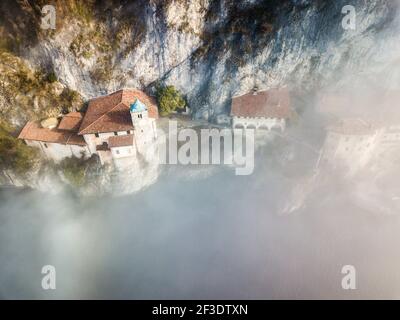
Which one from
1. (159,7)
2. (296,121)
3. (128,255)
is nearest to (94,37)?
(159,7)

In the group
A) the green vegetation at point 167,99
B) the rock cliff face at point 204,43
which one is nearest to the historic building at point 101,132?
the green vegetation at point 167,99

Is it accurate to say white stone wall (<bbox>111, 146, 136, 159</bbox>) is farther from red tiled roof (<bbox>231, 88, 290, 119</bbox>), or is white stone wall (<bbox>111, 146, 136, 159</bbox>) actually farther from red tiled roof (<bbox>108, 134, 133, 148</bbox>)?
red tiled roof (<bbox>231, 88, 290, 119</bbox>)

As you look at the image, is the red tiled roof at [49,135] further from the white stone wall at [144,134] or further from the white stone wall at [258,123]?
the white stone wall at [258,123]

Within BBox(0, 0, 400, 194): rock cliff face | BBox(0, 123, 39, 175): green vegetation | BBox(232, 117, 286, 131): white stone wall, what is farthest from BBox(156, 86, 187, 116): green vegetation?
BBox(0, 123, 39, 175): green vegetation

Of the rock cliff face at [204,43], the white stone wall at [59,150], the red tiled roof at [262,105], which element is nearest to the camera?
the rock cliff face at [204,43]

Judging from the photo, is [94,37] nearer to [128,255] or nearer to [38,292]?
[128,255]
